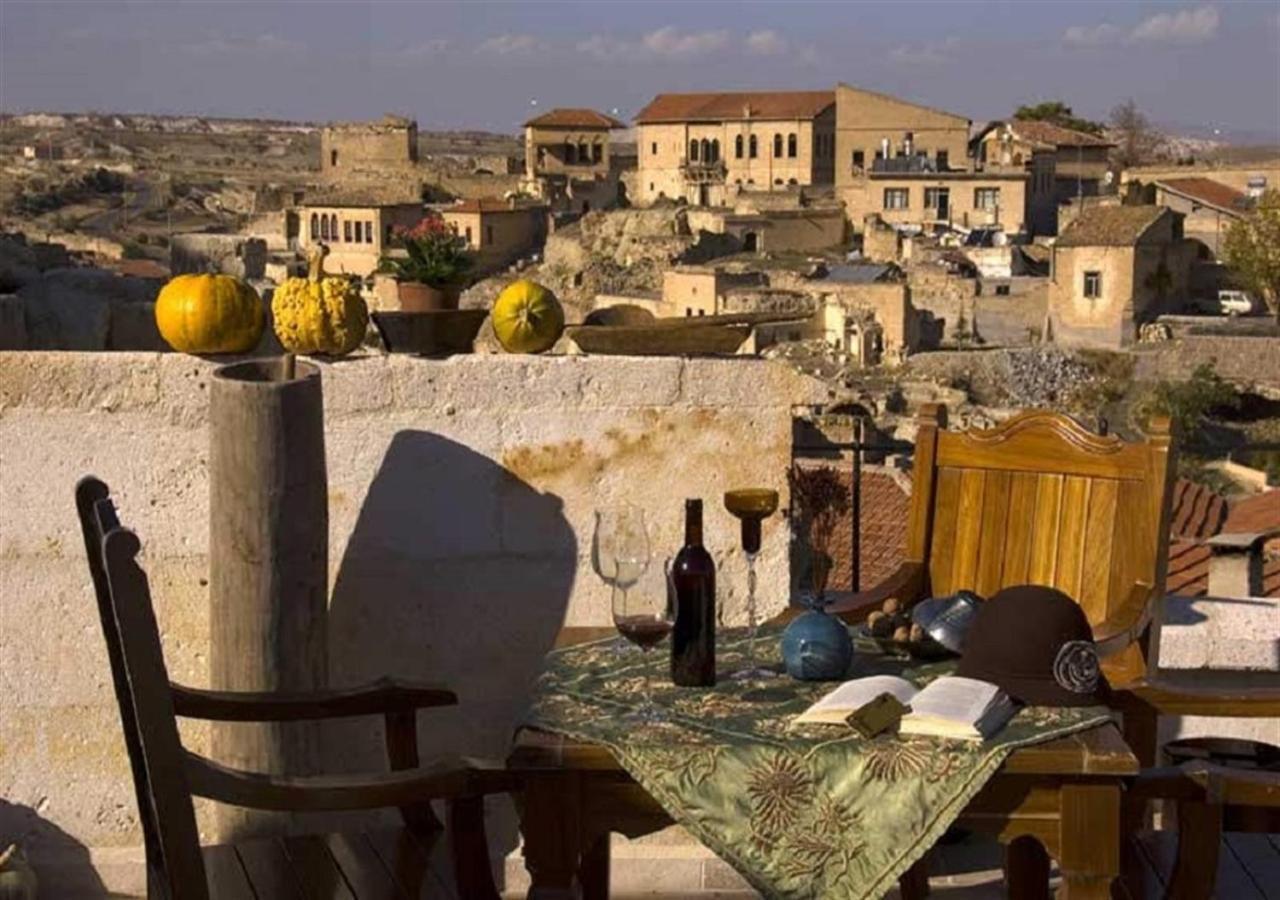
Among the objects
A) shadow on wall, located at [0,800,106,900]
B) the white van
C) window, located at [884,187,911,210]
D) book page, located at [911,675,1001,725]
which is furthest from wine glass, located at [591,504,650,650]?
window, located at [884,187,911,210]

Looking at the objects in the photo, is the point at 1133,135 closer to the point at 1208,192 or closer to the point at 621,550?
the point at 1208,192

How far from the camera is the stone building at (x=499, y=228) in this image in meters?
53.7

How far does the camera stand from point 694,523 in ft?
8.96

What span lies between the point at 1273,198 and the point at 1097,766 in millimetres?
45264

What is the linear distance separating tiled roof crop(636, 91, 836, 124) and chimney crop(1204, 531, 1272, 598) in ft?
200

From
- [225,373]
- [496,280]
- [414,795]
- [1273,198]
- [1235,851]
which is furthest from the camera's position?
[496,280]

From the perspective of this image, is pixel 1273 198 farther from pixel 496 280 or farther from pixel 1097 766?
pixel 1097 766

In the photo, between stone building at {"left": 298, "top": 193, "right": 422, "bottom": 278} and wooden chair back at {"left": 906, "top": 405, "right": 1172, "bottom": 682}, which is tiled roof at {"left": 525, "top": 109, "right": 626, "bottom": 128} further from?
wooden chair back at {"left": 906, "top": 405, "right": 1172, "bottom": 682}

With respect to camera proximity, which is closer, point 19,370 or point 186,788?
point 186,788

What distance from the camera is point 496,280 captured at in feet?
163

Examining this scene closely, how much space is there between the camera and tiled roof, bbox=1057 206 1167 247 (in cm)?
4188

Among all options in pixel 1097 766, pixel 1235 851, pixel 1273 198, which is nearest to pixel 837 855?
pixel 1097 766

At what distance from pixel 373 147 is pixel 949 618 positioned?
72.8 metres

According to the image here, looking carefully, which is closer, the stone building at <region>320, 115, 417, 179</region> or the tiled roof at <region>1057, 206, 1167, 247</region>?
the tiled roof at <region>1057, 206, 1167, 247</region>
